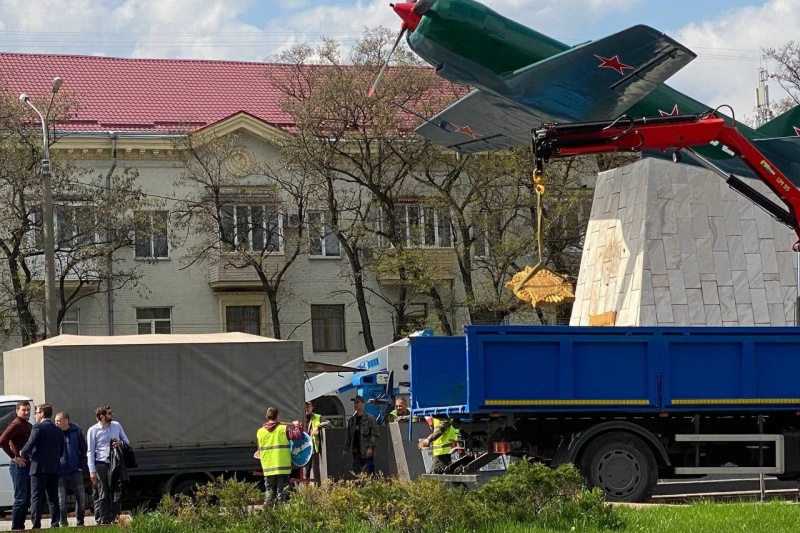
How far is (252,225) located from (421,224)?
5688 mm

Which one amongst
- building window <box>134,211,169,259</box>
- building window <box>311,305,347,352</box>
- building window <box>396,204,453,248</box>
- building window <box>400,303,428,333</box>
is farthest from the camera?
building window <box>311,305,347,352</box>

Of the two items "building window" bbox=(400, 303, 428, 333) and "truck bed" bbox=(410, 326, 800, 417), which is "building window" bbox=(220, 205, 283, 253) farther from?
"truck bed" bbox=(410, 326, 800, 417)

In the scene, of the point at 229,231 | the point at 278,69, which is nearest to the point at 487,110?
the point at 229,231

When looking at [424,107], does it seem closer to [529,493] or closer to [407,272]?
[407,272]

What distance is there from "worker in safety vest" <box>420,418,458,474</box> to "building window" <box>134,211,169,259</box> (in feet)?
71.6

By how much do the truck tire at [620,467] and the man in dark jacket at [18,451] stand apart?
23.6 ft

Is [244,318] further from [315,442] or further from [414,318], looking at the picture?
[315,442]

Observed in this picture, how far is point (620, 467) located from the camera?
17.1 metres

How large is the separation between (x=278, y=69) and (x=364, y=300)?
27.9 feet

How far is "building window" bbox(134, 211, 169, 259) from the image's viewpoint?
128ft

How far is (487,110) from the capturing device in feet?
74.0

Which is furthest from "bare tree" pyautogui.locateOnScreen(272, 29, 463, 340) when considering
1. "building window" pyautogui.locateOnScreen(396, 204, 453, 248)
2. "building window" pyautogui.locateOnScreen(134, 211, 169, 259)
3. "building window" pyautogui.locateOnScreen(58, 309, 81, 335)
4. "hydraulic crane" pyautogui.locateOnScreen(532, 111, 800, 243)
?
"hydraulic crane" pyautogui.locateOnScreen(532, 111, 800, 243)

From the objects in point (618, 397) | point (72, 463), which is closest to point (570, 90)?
point (618, 397)

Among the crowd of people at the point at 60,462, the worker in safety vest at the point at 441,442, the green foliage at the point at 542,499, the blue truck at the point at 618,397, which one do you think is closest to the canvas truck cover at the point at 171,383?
the crowd of people at the point at 60,462
